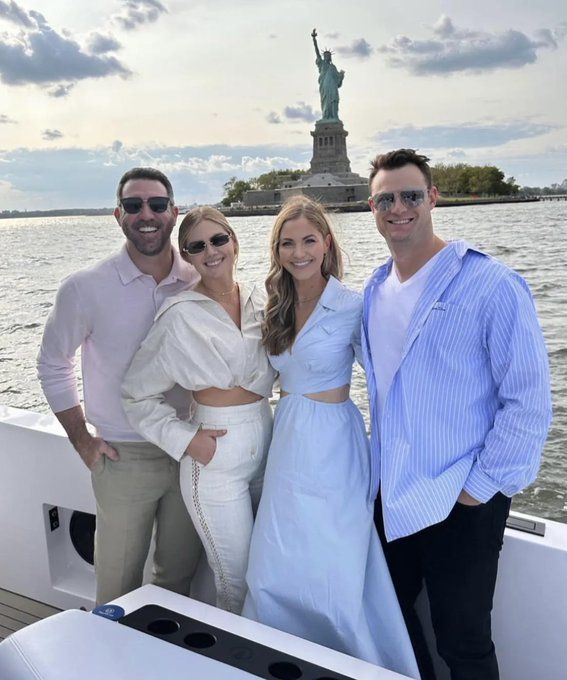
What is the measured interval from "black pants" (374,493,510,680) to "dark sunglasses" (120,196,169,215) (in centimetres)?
97

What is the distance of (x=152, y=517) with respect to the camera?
1.76 m

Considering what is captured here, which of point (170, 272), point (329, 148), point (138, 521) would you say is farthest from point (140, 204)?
point (329, 148)

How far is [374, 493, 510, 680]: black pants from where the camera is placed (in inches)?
52.6

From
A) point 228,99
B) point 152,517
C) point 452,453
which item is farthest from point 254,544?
point 228,99

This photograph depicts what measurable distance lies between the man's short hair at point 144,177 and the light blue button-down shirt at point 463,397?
0.73 meters

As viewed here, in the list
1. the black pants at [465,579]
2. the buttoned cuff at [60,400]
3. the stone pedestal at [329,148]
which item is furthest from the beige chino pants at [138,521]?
the stone pedestal at [329,148]

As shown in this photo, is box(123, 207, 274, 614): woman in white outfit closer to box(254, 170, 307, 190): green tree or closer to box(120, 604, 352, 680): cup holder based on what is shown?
box(120, 604, 352, 680): cup holder

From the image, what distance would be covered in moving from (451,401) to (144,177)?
36.4 inches

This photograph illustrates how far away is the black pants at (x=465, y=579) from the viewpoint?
1.34 metres

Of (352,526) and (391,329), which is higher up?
(391,329)

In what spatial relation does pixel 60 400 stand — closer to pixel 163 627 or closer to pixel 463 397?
pixel 163 627

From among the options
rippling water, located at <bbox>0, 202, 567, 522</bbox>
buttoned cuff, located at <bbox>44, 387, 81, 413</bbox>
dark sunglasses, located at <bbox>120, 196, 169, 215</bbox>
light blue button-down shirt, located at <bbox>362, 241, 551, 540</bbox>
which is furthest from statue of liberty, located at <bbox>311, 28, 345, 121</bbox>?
light blue button-down shirt, located at <bbox>362, 241, 551, 540</bbox>

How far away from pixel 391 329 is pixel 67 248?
78.8 ft

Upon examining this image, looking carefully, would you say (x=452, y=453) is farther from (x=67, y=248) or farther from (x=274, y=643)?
(x=67, y=248)
